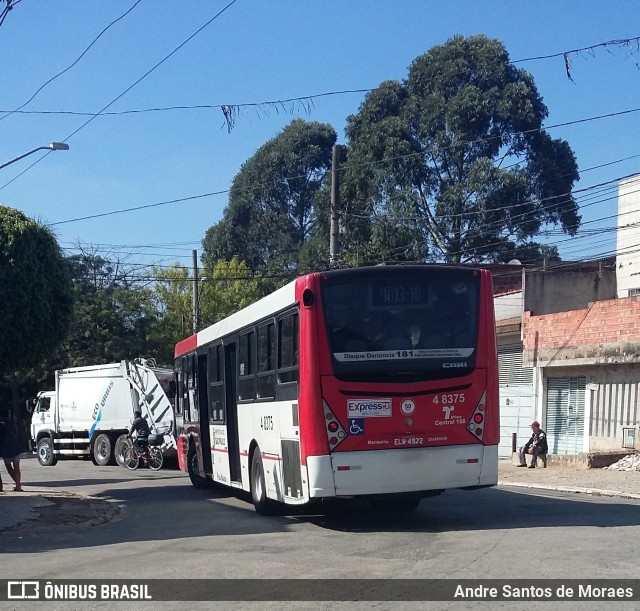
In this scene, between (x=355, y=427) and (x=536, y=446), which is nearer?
(x=355, y=427)

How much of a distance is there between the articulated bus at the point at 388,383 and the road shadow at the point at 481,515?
57 centimetres

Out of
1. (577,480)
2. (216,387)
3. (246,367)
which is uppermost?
(246,367)

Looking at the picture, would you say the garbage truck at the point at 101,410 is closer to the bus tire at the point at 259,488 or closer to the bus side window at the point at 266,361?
the bus tire at the point at 259,488

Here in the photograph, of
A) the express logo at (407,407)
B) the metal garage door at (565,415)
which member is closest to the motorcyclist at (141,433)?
the metal garage door at (565,415)

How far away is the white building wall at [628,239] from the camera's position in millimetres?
34844

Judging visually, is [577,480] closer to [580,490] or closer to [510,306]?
[580,490]

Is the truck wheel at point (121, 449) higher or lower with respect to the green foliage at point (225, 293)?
lower

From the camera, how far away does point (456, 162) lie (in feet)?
158

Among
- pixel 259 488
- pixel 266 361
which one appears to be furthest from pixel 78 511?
pixel 266 361

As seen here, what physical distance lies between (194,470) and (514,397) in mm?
12717

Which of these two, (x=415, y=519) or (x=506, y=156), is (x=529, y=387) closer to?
(x=415, y=519)

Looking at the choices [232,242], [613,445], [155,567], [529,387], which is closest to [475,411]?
[155,567]

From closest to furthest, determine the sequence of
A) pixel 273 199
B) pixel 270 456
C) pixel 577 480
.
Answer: pixel 270 456, pixel 577 480, pixel 273 199

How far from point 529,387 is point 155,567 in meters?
20.6
